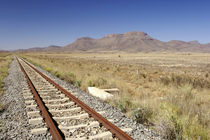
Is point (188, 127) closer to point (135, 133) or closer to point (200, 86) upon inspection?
point (135, 133)

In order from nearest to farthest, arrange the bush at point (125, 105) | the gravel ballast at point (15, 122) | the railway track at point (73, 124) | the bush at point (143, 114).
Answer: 1. the railway track at point (73, 124)
2. the gravel ballast at point (15, 122)
3. the bush at point (143, 114)
4. the bush at point (125, 105)

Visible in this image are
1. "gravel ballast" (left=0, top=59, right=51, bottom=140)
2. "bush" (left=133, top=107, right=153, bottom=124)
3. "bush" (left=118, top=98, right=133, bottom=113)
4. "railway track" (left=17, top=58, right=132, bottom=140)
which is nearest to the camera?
"railway track" (left=17, top=58, right=132, bottom=140)

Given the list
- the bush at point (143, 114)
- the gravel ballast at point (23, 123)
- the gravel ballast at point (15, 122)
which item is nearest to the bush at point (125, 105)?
the gravel ballast at point (23, 123)

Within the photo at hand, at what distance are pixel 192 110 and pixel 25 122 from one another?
5.40m

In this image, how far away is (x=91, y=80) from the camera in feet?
39.6

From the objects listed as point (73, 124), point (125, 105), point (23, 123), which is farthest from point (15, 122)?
point (125, 105)

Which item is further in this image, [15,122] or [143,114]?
[143,114]

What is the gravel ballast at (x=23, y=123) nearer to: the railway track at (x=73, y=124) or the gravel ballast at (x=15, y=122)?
the gravel ballast at (x=15, y=122)

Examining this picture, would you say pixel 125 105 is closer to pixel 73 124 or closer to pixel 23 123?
pixel 73 124

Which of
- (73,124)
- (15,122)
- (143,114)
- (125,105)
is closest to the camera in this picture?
(73,124)

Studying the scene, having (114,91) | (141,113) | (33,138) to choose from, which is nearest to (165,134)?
(141,113)

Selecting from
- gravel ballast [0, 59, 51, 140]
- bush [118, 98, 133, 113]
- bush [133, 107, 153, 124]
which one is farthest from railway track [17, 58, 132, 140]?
bush [118, 98, 133, 113]

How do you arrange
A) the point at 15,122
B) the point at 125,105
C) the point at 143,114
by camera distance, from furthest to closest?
1. the point at 125,105
2. the point at 143,114
3. the point at 15,122

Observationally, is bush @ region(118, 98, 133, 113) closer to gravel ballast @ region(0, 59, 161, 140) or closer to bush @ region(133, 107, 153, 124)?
gravel ballast @ region(0, 59, 161, 140)
